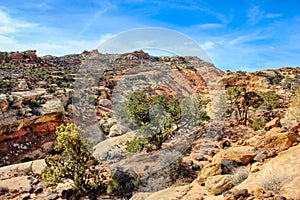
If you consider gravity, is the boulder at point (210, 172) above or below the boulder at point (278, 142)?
below

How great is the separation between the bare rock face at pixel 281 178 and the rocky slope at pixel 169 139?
3 centimetres

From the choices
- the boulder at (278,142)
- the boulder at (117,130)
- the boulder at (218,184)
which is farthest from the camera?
the boulder at (117,130)

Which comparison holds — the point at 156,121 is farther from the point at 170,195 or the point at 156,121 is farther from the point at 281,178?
the point at 281,178

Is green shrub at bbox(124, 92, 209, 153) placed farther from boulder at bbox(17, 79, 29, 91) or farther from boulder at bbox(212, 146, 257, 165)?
boulder at bbox(17, 79, 29, 91)

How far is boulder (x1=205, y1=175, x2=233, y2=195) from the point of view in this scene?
28.8 ft

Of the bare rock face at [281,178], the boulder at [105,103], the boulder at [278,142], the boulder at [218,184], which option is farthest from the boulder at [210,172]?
the boulder at [105,103]

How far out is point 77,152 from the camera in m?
13.0

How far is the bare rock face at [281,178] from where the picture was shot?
6891mm

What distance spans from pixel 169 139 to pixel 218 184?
11.6m

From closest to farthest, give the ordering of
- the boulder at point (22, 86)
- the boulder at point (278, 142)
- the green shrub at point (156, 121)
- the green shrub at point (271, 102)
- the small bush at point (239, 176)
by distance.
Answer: the small bush at point (239, 176)
the boulder at point (278, 142)
the green shrub at point (156, 121)
the green shrub at point (271, 102)
the boulder at point (22, 86)

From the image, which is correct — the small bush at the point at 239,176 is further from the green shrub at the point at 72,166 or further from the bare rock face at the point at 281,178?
the green shrub at the point at 72,166

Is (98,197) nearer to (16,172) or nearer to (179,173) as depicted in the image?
(179,173)

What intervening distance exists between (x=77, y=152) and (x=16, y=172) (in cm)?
706

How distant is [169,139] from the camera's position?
67.2 feet
